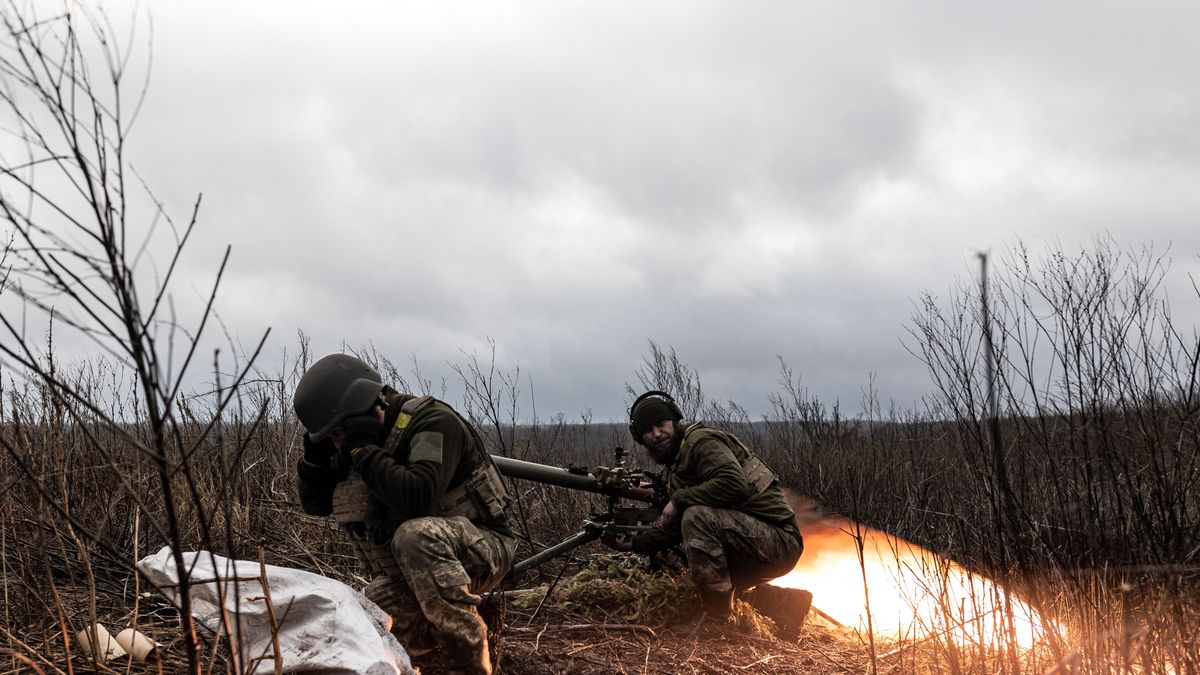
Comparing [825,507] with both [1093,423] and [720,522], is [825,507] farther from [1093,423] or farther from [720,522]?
[1093,423]

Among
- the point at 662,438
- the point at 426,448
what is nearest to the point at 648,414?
the point at 662,438

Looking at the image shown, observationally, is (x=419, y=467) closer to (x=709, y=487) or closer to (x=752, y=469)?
(x=709, y=487)

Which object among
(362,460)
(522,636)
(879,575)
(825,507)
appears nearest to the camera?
(362,460)

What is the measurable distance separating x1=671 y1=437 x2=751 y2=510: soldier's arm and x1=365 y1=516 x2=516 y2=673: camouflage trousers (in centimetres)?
221

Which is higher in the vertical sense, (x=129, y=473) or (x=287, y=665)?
(x=129, y=473)

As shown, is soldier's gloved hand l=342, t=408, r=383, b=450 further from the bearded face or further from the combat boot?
the combat boot

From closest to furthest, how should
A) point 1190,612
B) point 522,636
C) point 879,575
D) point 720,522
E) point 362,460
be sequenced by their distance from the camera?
point 362,460 → point 1190,612 → point 522,636 → point 720,522 → point 879,575

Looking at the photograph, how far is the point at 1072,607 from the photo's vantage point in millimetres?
4656

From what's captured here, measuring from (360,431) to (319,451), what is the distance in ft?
1.36

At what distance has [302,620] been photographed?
137 inches

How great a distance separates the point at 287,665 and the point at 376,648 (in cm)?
33

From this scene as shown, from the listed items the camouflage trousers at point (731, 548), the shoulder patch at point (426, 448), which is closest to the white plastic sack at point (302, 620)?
the shoulder patch at point (426, 448)

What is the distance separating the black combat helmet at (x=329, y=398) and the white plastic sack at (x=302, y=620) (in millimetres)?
966

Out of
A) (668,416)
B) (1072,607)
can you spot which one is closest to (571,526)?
(668,416)
